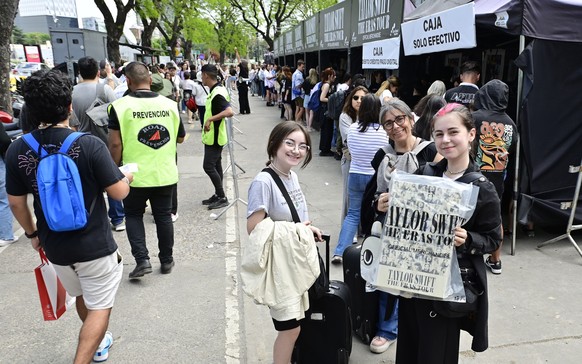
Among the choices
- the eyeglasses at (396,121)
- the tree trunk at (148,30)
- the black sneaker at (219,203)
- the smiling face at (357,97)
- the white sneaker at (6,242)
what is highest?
the tree trunk at (148,30)

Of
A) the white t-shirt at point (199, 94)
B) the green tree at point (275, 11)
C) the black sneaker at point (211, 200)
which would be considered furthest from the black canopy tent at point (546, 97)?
the green tree at point (275, 11)

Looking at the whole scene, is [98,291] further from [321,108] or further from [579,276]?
[321,108]

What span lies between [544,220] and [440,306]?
3.52m

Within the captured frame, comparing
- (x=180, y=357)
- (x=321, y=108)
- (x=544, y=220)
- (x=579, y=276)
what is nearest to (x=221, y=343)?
(x=180, y=357)

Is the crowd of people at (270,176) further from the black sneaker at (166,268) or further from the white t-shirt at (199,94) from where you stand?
the white t-shirt at (199,94)

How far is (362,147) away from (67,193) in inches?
101

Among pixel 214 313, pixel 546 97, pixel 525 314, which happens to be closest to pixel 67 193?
pixel 214 313

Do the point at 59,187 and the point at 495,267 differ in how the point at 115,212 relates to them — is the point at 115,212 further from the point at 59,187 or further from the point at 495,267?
the point at 495,267

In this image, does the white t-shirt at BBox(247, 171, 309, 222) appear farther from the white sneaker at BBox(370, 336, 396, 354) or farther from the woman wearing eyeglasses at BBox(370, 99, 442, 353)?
the white sneaker at BBox(370, 336, 396, 354)

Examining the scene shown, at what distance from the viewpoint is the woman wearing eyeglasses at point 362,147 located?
393 centimetres

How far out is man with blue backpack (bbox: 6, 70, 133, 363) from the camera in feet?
7.56

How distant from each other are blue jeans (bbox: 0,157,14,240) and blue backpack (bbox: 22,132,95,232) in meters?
3.20

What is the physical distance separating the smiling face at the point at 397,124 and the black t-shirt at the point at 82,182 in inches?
67.9

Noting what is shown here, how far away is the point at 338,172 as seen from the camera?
830 cm
